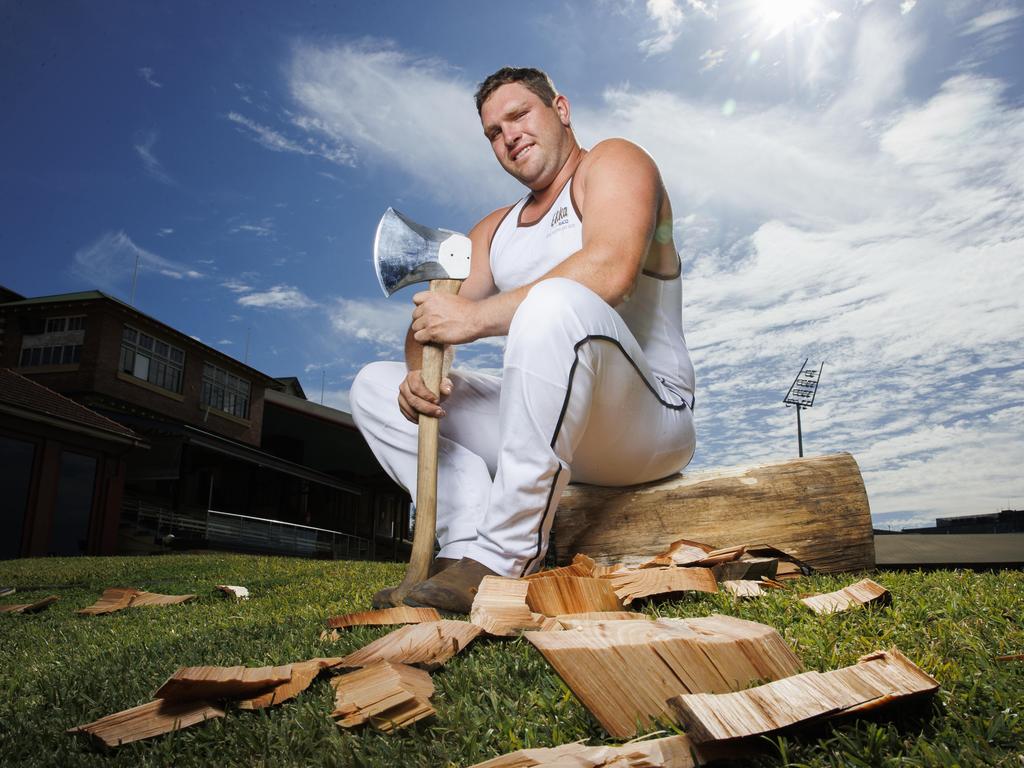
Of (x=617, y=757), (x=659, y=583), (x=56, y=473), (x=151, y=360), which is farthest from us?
(x=151, y=360)

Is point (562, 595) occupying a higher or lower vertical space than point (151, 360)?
lower

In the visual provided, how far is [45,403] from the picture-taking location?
1527 cm

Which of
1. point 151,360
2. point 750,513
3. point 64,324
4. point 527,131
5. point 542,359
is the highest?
point 64,324

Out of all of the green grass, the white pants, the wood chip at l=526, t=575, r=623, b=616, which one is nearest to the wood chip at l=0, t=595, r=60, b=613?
the green grass

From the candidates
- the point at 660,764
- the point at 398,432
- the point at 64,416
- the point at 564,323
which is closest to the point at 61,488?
the point at 64,416

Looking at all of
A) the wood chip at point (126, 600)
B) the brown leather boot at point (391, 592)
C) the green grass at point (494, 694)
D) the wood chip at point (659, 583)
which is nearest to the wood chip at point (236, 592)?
the wood chip at point (126, 600)

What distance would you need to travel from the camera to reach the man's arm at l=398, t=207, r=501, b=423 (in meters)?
2.71

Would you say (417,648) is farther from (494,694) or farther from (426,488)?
(426,488)

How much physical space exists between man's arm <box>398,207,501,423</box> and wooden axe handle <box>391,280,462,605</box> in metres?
0.03

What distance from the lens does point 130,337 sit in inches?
806

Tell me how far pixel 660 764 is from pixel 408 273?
233cm

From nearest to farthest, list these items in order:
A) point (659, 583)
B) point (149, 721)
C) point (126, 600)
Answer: point (149, 721)
point (659, 583)
point (126, 600)

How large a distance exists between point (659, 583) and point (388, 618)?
812 millimetres

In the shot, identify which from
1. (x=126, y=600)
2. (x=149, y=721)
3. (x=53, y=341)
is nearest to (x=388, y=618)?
(x=149, y=721)
